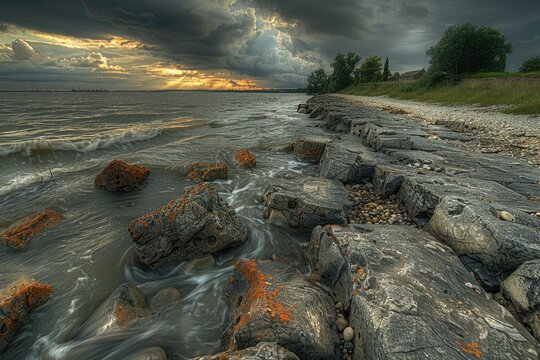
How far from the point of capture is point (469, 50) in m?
40.6

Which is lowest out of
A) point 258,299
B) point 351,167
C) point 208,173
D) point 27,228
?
point 27,228

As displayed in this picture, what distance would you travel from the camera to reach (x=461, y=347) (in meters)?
1.98

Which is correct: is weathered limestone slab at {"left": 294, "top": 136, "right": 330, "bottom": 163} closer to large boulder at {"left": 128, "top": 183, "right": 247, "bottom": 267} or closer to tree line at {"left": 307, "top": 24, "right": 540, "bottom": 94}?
large boulder at {"left": 128, "top": 183, "right": 247, "bottom": 267}

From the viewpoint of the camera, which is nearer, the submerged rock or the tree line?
the submerged rock

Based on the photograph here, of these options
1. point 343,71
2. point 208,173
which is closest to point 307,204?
point 208,173

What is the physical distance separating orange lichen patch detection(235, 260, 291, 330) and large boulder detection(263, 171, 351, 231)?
185cm

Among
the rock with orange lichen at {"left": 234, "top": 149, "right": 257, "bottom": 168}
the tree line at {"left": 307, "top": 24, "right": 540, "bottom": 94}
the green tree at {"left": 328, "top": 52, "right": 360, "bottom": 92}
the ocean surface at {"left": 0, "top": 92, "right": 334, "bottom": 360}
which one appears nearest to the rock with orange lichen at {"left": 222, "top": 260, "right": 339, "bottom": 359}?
the ocean surface at {"left": 0, "top": 92, "right": 334, "bottom": 360}

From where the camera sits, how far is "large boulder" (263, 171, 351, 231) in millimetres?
4789

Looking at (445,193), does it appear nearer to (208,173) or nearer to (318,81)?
(208,173)

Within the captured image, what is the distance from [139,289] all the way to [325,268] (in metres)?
3.04

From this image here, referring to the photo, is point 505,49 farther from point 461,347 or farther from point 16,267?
point 16,267

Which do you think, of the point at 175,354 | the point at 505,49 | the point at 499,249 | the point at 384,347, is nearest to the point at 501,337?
the point at 384,347

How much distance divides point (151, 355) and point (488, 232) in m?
4.30

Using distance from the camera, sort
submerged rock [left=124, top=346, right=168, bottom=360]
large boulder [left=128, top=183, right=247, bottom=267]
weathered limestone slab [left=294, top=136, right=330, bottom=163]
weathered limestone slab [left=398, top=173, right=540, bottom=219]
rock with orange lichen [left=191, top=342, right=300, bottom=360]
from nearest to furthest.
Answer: rock with orange lichen [left=191, top=342, right=300, bottom=360] < submerged rock [left=124, top=346, right=168, bottom=360] < weathered limestone slab [left=398, top=173, right=540, bottom=219] < large boulder [left=128, top=183, right=247, bottom=267] < weathered limestone slab [left=294, top=136, right=330, bottom=163]
